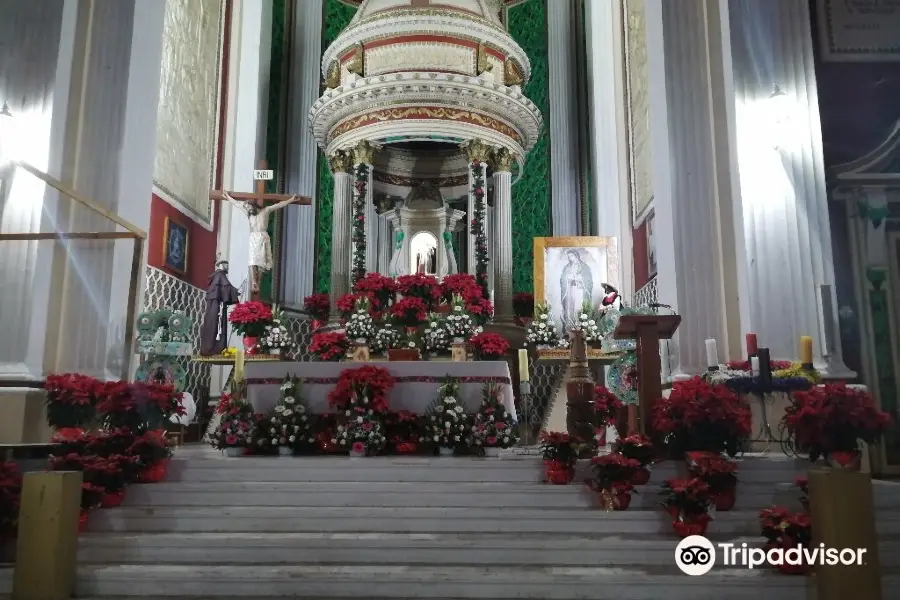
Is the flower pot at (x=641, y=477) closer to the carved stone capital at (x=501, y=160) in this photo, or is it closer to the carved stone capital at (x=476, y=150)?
the carved stone capital at (x=476, y=150)

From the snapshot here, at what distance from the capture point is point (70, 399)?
5.46 metres

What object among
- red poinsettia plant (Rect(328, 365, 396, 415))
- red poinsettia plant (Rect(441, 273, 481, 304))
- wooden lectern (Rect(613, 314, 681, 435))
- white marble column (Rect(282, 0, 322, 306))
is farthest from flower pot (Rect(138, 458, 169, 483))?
white marble column (Rect(282, 0, 322, 306))

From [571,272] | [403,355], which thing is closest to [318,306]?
[403,355]

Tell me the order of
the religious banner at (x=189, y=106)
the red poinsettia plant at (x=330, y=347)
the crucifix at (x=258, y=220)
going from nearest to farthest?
the red poinsettia plant at (x=330, y=347) → the religious banner at (x=189, y=106) → the crucifix at (x=258, y=220)

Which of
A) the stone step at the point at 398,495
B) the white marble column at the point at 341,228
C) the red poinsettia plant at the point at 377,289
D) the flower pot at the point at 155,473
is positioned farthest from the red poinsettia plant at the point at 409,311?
the flower pot at the point at 155,473

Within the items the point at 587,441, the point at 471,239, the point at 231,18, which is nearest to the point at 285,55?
the point at 231,18

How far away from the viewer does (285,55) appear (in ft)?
41.5

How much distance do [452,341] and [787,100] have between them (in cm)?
396

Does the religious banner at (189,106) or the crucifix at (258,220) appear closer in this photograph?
the religious banner at (189,106)

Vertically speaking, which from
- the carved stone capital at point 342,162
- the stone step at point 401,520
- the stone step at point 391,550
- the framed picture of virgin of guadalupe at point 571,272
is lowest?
the stone step at point 391,550

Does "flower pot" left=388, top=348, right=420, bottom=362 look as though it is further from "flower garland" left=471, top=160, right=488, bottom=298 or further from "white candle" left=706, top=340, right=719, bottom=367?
"flower garland" left=471, top=160, right=488, bottom=298

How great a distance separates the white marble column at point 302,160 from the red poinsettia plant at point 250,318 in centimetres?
339

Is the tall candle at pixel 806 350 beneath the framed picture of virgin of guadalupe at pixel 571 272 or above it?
beneath

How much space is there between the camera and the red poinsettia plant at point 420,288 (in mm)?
8336
